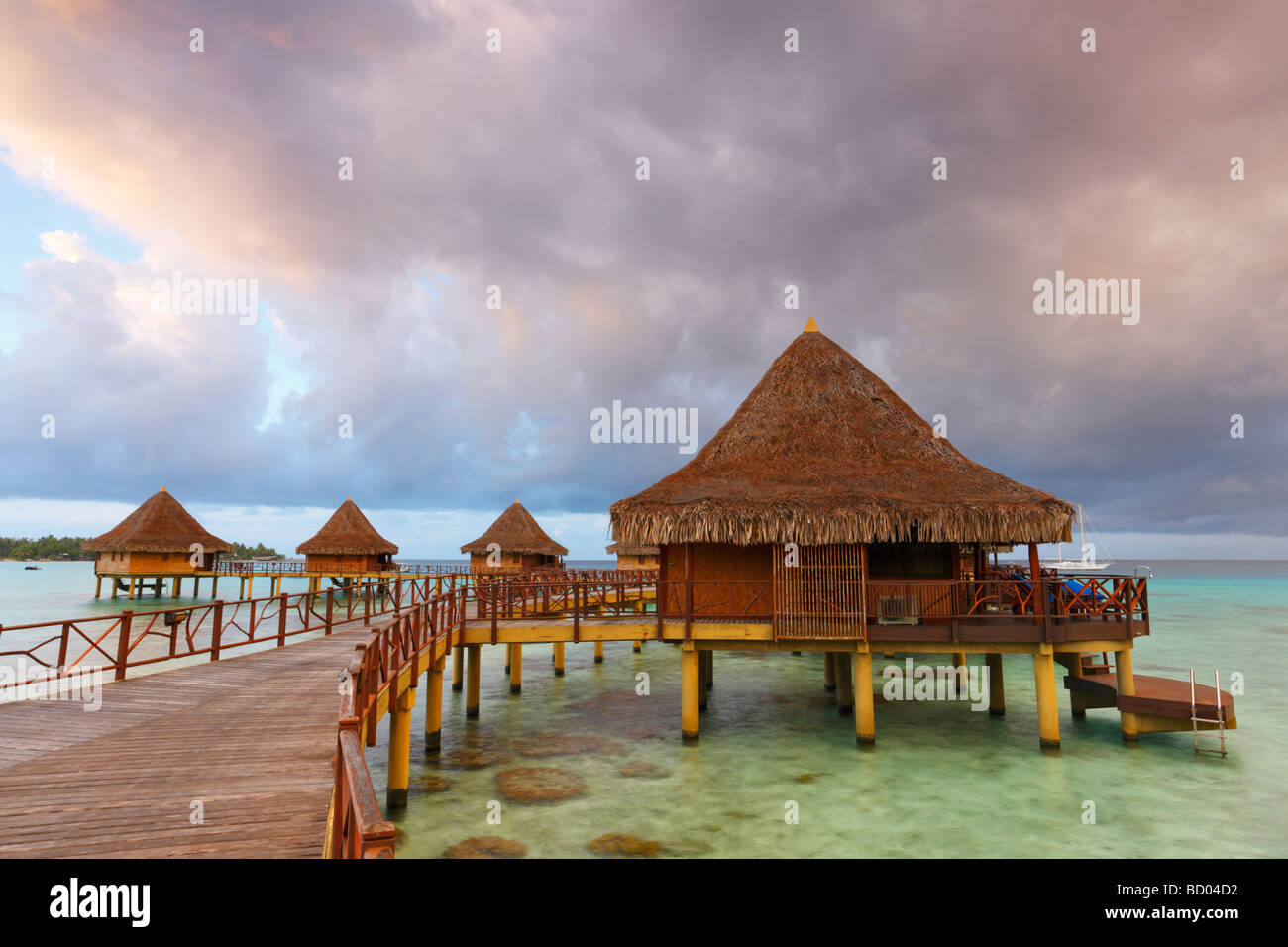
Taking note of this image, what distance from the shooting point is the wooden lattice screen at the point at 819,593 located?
13898 mm

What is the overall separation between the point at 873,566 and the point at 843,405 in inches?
176

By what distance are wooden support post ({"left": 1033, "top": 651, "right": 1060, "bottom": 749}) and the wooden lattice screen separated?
3826 millimetres

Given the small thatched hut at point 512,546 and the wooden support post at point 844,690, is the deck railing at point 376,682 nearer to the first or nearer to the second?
the wooden support post at point 844,690

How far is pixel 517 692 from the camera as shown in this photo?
68.1 feet

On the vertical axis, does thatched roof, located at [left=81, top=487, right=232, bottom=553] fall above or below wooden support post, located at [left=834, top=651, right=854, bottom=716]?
above

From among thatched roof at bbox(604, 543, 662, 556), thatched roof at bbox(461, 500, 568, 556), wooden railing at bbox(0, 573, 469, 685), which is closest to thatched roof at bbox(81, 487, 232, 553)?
wooden railing at bbox(0, 573, 469, 685)

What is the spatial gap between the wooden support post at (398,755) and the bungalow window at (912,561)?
1035 centimetres

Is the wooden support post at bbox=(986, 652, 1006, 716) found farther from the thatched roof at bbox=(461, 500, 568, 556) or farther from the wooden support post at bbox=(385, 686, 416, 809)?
the thatched roof at bbox=(461, 500, 568, 556)

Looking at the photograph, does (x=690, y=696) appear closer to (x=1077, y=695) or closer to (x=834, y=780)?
(x=834, y=780)

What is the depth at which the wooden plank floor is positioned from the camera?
199 inches
